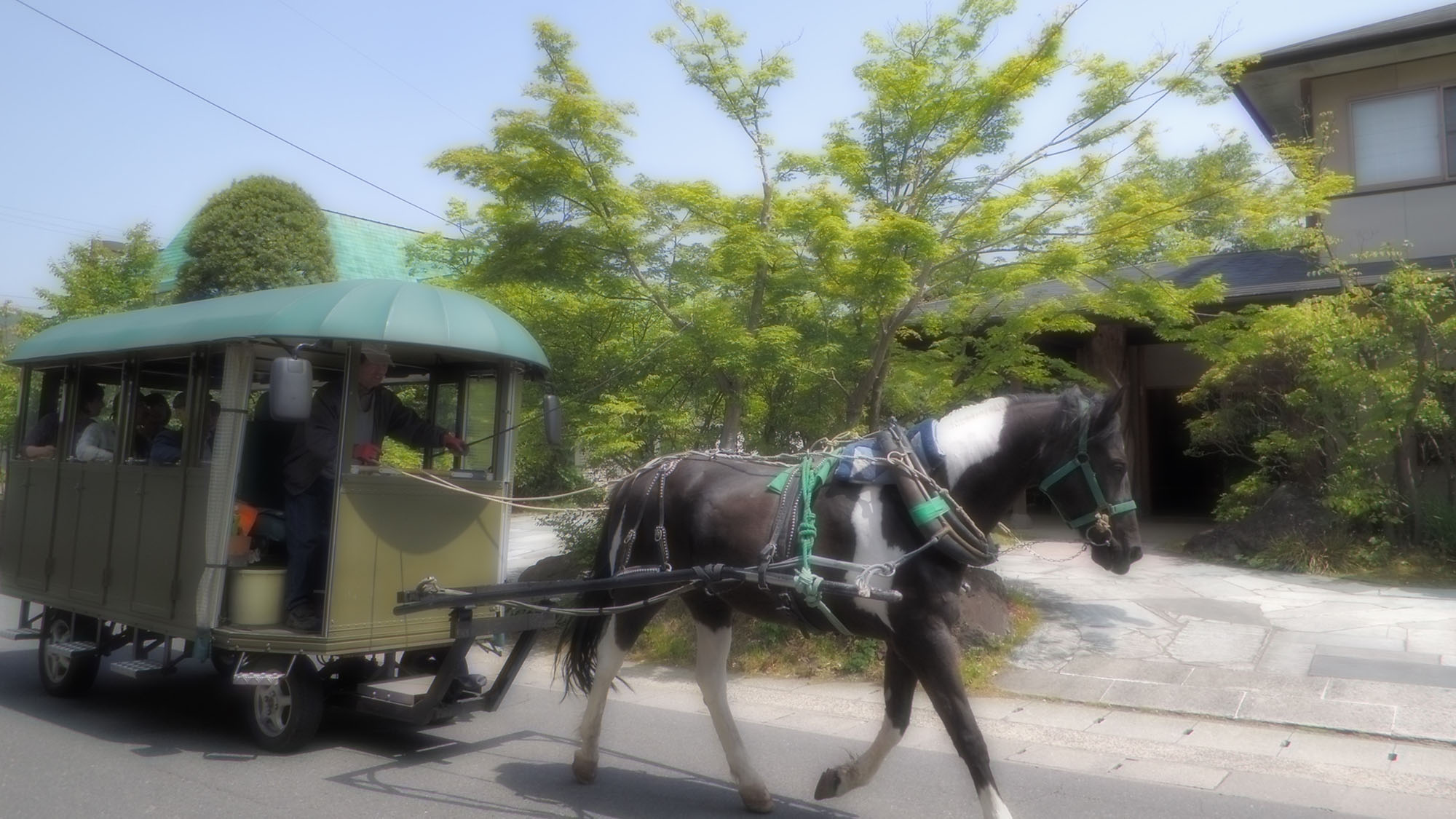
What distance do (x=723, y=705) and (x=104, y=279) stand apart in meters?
17.5

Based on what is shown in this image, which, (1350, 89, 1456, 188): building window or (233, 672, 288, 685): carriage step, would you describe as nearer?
(233, 672, 288, 685): carriage step

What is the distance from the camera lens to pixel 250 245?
18.6 metres

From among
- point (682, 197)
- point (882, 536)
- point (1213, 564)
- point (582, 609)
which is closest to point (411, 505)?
point (582, 609)

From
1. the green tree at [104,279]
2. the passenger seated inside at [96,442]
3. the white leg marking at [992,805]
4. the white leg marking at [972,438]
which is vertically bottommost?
the white leg marking at [992,805]

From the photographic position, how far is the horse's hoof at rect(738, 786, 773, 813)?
495cm

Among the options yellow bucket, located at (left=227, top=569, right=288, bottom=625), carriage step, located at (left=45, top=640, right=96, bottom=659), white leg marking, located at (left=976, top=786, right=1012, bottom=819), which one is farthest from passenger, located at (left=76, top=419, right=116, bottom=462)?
white leg marking, located at (left=976, top=786, right=1012, bottom=819)

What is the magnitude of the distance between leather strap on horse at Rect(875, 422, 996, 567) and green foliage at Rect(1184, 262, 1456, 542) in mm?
6177

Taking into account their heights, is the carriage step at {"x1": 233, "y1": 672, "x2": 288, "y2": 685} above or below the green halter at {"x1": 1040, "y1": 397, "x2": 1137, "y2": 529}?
below

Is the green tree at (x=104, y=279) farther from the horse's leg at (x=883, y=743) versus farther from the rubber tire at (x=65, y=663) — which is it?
the horse's leg at (x=883, y=743)

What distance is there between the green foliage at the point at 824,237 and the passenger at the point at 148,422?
2.91m

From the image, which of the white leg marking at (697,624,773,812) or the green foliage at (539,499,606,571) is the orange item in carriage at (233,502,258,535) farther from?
the green foliage at (539,499,606,571)

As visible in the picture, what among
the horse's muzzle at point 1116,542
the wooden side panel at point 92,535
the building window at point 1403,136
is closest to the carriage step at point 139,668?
the wooden side panel at point 92,535

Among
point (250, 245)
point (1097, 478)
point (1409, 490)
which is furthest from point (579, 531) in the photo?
point (250, 245)

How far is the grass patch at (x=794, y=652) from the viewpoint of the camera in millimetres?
8039
